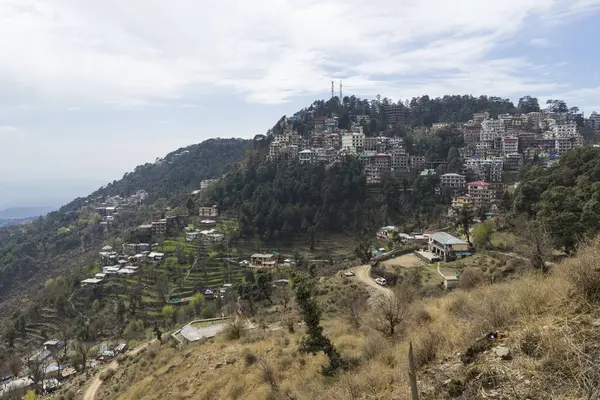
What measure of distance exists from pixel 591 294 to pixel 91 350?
36.9 m

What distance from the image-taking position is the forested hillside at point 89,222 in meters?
61.7

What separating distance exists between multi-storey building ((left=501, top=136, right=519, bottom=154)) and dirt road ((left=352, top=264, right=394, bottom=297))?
1690 inches

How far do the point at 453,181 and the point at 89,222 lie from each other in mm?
67285

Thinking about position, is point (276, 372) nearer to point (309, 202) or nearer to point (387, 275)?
point (387, 275)

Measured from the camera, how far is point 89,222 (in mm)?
77500

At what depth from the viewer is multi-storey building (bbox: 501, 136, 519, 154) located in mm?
60237

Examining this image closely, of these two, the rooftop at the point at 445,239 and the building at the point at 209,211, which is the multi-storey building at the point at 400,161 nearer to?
the building at the point at 209,211

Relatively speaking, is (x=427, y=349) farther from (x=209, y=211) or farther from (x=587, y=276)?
(x=209, y=211)

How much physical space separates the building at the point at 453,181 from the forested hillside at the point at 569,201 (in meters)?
23.4

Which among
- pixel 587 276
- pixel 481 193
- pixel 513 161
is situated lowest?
pixel 481 193

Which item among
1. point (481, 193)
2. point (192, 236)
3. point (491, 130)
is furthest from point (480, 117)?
point (192, 236)

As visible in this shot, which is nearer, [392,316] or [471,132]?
[392,316]

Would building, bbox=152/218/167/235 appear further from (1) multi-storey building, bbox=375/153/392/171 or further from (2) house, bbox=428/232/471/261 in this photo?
(2) house, bbox=428/232/471/261

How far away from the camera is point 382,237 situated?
1764 inches
